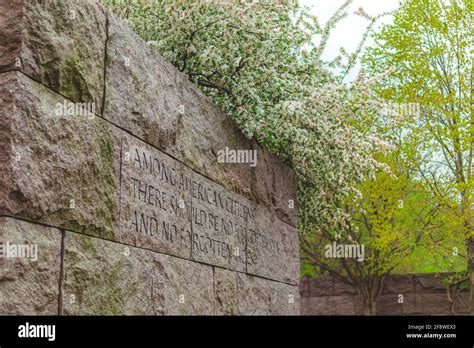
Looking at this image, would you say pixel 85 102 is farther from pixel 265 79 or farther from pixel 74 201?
pixel 265 79

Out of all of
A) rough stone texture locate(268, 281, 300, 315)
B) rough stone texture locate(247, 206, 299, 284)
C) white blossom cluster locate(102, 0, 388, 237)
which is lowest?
rough stone texture locate(268, 281, 300, 315)

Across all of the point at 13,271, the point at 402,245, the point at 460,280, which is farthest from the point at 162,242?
the point at 460,280

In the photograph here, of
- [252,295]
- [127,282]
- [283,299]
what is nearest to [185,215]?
[127,282]

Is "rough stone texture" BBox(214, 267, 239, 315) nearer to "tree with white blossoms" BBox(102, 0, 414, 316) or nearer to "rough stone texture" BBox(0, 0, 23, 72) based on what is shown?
"tree with white blossoms" BBox(102, 0, 414, 316)

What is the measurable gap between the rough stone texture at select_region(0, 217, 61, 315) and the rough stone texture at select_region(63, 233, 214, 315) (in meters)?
0.12

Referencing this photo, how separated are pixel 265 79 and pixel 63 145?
404 cm

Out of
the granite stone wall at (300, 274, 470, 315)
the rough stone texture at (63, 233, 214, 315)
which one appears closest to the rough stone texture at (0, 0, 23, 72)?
the rough stone texture at (63, 233, 214, 315)

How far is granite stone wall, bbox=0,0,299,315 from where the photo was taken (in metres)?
4.13

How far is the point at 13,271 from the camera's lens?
390 cm

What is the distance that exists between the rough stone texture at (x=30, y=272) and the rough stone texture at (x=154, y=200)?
907 millimetres

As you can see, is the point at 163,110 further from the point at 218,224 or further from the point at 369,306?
the point at 369,306

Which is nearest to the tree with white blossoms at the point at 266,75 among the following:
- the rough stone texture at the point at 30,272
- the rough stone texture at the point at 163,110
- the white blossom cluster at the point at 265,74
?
the white blossom cluster at the point at 265,74

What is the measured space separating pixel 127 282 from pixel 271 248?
368 cm

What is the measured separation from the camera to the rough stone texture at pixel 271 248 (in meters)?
7.86
